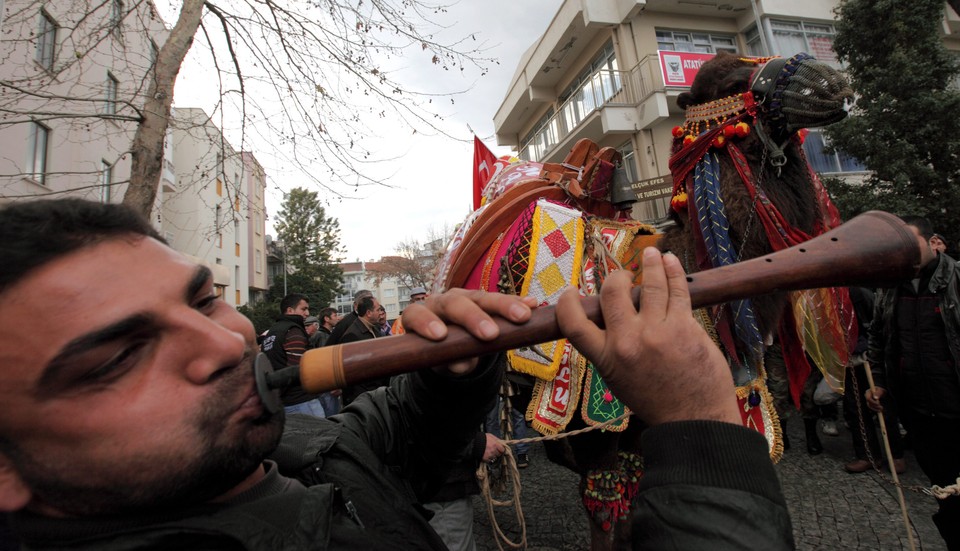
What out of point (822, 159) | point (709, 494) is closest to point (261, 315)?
point (822, 159)

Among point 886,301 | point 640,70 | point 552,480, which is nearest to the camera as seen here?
point 886,301

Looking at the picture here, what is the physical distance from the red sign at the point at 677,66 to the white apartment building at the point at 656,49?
0.03 meters

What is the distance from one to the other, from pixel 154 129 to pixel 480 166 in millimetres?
2664

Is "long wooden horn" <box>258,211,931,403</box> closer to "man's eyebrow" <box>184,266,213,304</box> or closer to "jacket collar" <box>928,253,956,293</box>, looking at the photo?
"man's eyebrow" <box>184,266,213,304</box>

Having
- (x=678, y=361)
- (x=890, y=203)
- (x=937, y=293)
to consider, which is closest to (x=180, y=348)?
(x=678, y=361)

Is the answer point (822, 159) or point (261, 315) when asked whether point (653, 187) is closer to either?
point (822, 159)

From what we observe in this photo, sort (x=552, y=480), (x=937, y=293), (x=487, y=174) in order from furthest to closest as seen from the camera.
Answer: (x=552, y=480) < (x=487, y=174) < (x=937, y=293)

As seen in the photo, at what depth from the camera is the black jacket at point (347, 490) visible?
0.75m

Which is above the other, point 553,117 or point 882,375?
point 553,117

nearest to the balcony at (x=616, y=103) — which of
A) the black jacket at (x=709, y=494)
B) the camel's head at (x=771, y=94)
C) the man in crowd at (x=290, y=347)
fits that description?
the man in crowd at (x=290, y=347)

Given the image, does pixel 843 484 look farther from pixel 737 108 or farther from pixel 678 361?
pixel 678 361

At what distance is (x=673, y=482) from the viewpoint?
A: 72 centimetres

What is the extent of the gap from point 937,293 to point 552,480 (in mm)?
3836

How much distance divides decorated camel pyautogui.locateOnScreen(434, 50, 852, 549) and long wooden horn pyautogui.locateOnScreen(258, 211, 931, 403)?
1165 mm
